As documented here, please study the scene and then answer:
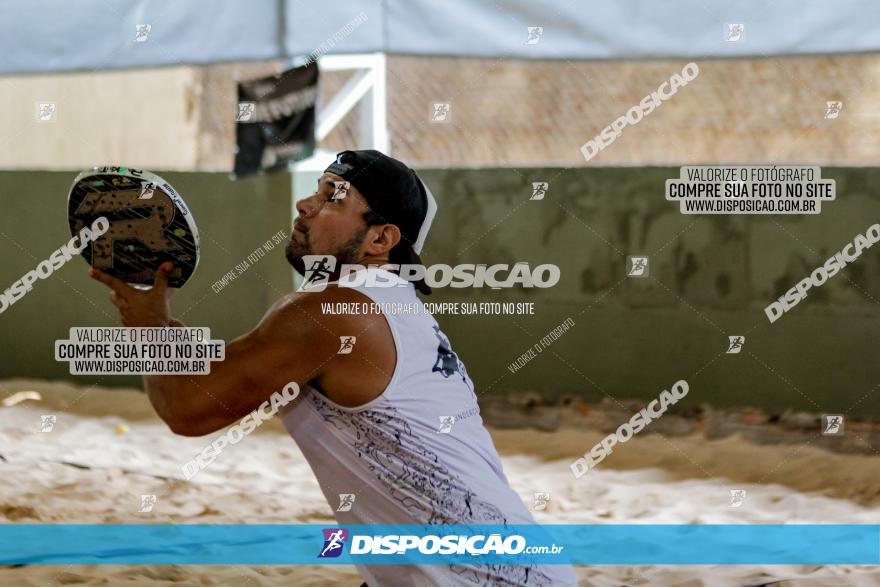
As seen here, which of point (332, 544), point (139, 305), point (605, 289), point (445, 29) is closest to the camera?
point (139, 305)

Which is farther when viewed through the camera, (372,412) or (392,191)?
(392,191)

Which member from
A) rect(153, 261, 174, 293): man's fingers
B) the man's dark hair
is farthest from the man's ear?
rect(153, 261, 174, 293): man's fingers

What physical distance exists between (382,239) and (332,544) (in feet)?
5.55

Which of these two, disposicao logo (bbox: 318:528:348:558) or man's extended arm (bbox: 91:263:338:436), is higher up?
man's extended arm (bbox: 91:263:338:436)

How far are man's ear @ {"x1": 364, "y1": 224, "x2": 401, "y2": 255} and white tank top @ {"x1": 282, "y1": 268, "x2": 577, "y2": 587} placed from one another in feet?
0.97

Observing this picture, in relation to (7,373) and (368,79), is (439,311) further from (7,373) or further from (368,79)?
(7,373)

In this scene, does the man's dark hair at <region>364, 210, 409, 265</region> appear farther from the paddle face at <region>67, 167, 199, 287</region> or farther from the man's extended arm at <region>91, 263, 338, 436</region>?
the paddle face at <region>67, 167, 199, 287</region>

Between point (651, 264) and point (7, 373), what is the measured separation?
4122mm

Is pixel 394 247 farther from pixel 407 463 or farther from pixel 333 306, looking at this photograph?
pixel 407 463

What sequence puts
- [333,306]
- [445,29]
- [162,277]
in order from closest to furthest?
[333,306]
[162,277]
[445,29]

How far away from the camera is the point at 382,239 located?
249 centimetres

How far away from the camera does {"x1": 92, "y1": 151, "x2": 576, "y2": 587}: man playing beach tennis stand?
2113 mm

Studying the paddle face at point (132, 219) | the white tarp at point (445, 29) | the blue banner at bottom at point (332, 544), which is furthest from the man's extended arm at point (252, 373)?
the white tarp at point (445, 29)

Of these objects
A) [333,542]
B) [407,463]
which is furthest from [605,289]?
[407,463]
